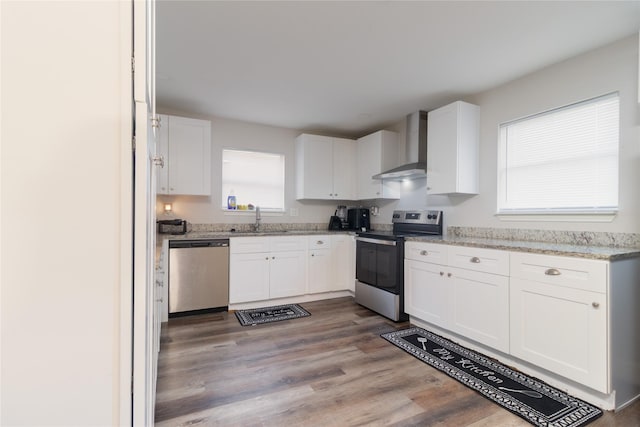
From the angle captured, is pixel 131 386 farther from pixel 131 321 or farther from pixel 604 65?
pixel 604 65

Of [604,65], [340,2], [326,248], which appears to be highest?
[340,2]

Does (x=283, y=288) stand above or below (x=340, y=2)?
below

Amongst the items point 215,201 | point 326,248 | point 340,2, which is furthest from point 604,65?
point 215,201

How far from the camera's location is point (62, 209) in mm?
607

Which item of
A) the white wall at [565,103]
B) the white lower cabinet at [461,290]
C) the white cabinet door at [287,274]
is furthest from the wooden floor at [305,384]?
the white wall at [565,103]

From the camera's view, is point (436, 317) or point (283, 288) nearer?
point (436, 317)

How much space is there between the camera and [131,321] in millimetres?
674

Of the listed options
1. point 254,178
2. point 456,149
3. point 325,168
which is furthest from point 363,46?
point 254,178

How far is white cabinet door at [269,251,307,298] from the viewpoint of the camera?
3.70 m

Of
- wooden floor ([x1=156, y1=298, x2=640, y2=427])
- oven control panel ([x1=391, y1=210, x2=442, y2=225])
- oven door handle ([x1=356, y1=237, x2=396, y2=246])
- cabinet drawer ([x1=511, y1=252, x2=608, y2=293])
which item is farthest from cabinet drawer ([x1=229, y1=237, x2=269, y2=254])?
cabinet drawer ([x1=511, y1=252, x2=608, y2=293])

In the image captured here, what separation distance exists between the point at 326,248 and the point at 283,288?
750 millimetres

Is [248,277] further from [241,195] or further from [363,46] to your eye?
[363,46]

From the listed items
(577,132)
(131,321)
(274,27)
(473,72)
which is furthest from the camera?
(473,72)

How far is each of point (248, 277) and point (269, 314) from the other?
1.61ft
